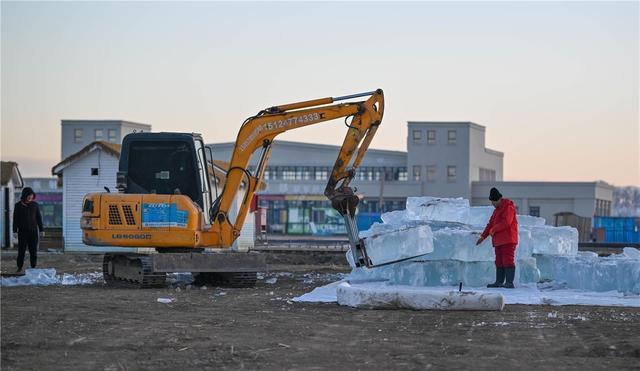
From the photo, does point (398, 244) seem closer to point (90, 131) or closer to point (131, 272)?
point (131, 272)

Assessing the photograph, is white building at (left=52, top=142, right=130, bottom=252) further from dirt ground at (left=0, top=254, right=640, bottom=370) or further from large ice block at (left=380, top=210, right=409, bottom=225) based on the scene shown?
dirt ground at (left=0, top=254, right=640, bottom=370)

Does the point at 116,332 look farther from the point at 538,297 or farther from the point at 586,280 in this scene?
the point at 586,280

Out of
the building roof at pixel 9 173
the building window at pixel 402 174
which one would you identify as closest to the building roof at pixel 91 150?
the building roof at pixel 9 173

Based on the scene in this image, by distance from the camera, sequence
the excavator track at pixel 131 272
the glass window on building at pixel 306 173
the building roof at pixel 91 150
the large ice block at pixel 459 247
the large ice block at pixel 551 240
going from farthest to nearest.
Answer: the glass window on building at pixel 306 173 < the building roof at pixel 91 150 < the large ice block at pixel 551 240 < the excavator track at pixel 131 272 < the large ice block at pixel 459 247

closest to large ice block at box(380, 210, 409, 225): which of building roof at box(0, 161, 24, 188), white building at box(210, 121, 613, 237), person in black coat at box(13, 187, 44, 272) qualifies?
person in black coat at box(13, 187, 44, 272)

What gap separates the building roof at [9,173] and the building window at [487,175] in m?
44.0

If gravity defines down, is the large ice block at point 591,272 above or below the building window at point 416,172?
below

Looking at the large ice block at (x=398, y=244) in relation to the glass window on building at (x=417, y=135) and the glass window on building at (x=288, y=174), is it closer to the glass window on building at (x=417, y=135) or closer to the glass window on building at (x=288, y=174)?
the glass window on building at (x=417, y=135)

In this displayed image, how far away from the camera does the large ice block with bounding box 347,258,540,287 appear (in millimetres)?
18344

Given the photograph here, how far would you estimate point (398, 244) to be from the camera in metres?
17.7

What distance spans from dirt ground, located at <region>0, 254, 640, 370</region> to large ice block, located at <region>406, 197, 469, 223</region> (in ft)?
16.0

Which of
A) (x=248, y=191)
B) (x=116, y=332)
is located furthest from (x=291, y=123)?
(x=116, y=332)

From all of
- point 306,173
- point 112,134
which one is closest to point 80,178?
point 112,134

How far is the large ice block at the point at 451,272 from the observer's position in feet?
60.2
